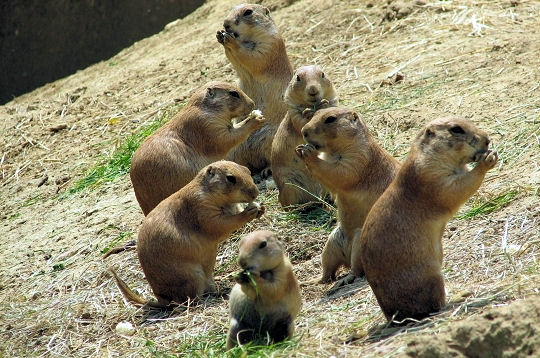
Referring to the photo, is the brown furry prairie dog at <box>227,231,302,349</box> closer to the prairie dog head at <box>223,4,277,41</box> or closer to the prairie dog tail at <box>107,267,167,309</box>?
the prairie dog tail at <box>107,267,167,309</box>

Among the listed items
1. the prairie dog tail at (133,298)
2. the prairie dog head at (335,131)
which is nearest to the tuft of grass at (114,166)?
the prairie dog tail at (133,298)

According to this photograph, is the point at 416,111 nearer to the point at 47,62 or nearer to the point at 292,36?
the point at 292,36

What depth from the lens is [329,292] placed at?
7801 millimetres

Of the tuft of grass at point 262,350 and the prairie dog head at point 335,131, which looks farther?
the prairie dog head at point 335,131

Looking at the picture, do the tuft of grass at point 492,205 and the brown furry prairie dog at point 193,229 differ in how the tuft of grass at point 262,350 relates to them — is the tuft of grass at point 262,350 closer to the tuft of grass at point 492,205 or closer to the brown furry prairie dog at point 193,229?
the brown furry prairie dog at point 193,229

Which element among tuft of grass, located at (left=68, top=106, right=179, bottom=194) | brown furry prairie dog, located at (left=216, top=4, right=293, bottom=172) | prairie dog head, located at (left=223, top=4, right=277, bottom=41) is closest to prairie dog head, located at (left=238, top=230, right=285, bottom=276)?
brown furry prairie dog, located at (left=216, top=4, right=293, bottom=172)

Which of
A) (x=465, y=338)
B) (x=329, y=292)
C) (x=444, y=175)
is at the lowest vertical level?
(x=329, y=292)

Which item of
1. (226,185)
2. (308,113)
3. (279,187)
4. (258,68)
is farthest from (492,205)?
(258,68)

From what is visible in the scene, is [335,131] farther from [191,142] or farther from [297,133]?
[191,142]

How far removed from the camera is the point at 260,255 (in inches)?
246

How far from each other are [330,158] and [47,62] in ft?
35.1

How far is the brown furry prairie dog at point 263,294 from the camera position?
6.24 m

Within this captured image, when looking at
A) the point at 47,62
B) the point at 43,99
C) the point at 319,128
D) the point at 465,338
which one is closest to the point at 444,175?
the point at 465,338

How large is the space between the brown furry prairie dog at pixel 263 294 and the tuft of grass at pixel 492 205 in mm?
2404
